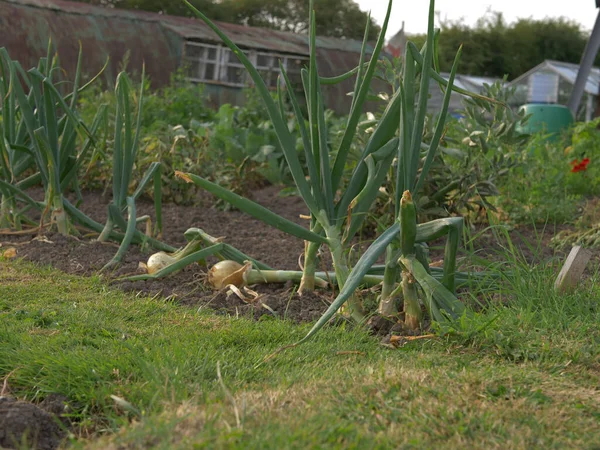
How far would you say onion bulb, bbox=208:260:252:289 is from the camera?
113 inches

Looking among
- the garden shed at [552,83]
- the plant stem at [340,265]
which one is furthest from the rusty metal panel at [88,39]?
the garden shed at [552,83]

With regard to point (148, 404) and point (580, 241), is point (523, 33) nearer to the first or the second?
point (580, 241)

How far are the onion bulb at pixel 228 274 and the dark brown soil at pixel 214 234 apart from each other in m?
0.05

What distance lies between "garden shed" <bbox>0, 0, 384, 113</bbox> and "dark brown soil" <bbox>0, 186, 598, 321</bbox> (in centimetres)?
638

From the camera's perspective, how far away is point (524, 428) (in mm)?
1603

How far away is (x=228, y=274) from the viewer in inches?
114

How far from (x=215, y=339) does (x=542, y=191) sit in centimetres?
307

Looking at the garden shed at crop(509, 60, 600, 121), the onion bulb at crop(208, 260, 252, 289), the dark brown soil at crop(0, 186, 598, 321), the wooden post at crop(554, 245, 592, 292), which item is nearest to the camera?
the wooden post at crop(554, 245, 592, 292)

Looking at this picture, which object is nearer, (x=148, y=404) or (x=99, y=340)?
(x=148, y=404)

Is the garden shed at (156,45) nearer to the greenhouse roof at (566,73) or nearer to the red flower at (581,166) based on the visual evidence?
the red flower at (581,166)

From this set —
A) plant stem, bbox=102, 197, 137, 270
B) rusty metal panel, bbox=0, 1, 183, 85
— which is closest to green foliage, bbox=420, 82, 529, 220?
plant stem, bbox=102, 197, 137, 270

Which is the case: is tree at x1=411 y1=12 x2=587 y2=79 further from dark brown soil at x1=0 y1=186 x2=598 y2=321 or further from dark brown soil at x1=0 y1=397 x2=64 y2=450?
dark brown soil at x1=0 y1=397 x2=64 y2=450

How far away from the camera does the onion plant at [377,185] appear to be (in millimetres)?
2268

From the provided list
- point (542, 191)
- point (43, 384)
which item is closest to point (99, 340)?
point (43, 384)
